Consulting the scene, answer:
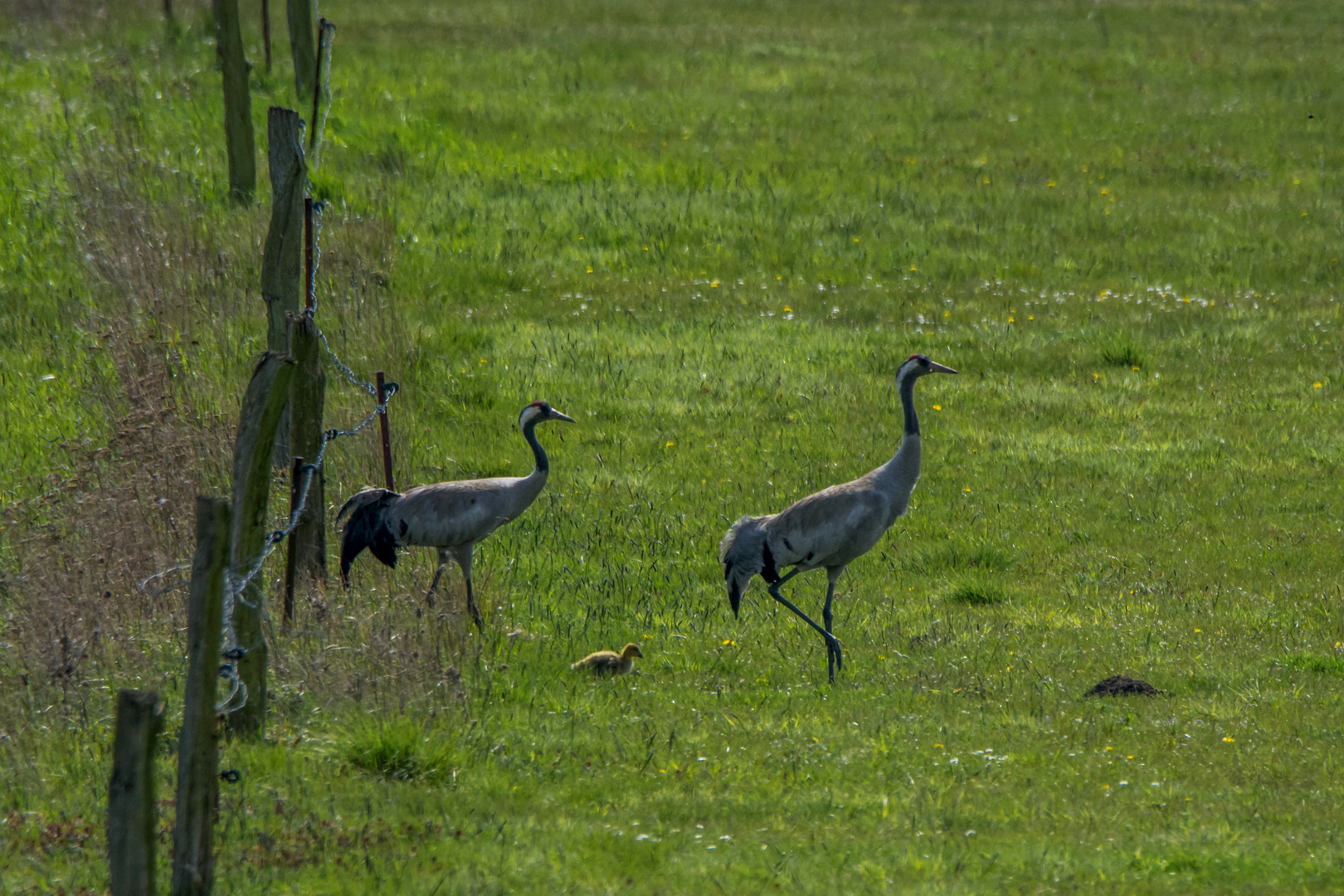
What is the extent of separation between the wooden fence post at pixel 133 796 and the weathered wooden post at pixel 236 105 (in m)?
14.8

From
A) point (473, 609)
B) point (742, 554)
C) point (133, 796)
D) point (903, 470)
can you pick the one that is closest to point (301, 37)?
point (742, 554)

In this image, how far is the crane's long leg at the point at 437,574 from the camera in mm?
10008

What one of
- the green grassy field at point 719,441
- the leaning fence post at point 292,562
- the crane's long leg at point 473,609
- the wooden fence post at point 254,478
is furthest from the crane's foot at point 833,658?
the wooden fence post at point 254,478

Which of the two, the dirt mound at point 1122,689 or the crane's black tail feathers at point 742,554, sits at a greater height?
the crane's black tail feathers at point 742,554

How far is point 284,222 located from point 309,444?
157 centimetres

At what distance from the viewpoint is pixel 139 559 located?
10336 mm

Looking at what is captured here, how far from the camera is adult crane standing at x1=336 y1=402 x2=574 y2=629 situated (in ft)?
35.3

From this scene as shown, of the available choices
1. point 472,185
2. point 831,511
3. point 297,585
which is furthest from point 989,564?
point 472,185

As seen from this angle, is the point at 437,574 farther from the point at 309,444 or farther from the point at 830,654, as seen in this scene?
the point at 830,654

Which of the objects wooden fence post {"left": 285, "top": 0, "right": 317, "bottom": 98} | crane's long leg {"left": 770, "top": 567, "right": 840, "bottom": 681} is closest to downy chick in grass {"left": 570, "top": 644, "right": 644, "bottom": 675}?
crane's long leg {"left": 770, "top": 567, "right": 840, "bottom": 681}

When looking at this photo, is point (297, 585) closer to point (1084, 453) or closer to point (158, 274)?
point (158, 274)

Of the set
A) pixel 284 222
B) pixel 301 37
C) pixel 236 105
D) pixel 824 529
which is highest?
pixel 301 37

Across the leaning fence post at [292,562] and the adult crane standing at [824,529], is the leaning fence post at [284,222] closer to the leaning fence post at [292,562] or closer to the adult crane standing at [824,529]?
the leaning fence post at [292,562]

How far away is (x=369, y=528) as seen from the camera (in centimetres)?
1078
